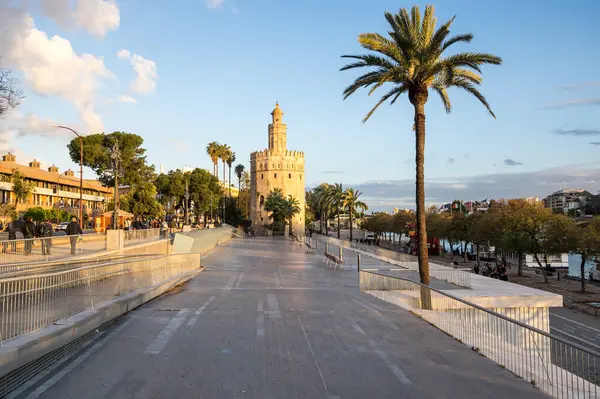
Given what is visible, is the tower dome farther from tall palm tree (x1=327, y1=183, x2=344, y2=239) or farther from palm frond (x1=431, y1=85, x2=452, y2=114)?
palm frond (x1=431, y1=85, x2=452, y2=114)

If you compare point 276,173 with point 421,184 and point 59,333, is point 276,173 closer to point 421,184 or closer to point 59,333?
point 421,184

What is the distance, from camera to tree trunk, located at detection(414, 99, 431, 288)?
17891 mm

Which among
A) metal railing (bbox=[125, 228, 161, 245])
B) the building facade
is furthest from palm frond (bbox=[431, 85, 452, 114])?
the building facade

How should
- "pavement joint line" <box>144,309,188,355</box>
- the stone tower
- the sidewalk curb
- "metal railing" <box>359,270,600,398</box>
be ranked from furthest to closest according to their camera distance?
the stone tower < "pavement joint line" <box>144,309,188,355</box> < the sidewalk curb < "metal railing" <box>359,270,600,398</box>

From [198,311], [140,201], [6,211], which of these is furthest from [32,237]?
[140,201]

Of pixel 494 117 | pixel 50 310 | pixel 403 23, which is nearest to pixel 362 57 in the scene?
pixel 403 23

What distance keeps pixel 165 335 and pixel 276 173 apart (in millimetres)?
100438

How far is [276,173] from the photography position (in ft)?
359

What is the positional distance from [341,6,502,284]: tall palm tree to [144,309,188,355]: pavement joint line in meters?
9.92

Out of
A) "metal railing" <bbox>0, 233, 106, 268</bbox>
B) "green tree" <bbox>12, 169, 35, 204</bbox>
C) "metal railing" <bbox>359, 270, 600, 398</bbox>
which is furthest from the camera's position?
"green tree" <bbox>12, 169, 35, 204</bbox>

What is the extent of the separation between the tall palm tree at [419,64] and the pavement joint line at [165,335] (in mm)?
9921

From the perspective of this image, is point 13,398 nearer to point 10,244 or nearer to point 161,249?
point 10,244

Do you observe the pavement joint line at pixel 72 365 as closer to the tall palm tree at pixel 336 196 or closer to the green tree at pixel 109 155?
the green tree at pixel 109 155

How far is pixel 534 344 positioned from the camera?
23.9 ft
